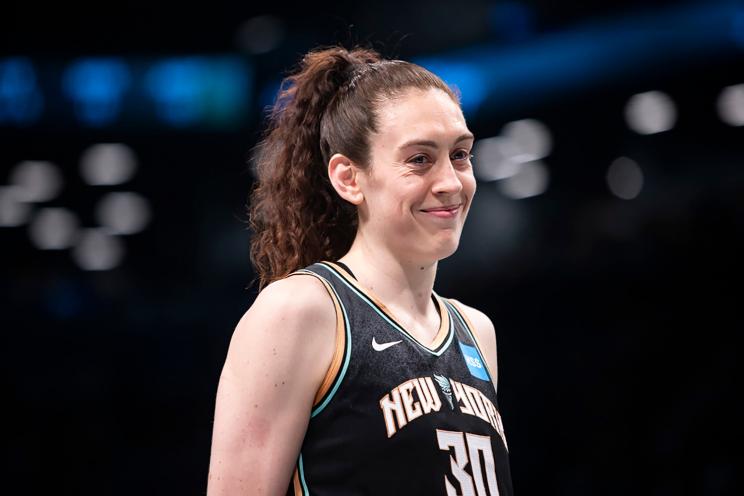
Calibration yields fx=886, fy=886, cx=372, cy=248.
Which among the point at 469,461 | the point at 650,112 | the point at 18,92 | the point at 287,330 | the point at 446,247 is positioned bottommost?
the point at 469,461

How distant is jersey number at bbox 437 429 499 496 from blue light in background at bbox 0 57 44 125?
27.7 feet

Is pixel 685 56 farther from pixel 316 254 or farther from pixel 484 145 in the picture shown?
pixel 316 254

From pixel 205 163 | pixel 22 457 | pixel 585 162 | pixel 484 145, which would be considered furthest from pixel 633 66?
pixel 22 457

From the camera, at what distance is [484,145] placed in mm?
10102

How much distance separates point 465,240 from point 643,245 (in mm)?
2279

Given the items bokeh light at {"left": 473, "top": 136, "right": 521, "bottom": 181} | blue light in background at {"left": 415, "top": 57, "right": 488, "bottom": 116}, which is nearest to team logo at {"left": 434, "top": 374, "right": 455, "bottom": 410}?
blue light in background at {"left": 415, "top": 57, "right": 488, "bottom": 116}

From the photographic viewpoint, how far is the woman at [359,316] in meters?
1.87

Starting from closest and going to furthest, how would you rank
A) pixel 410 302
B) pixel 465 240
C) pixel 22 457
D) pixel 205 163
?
pixel 410 302 < pixel 22 457 < pixel 465 240 < pixel 205 163

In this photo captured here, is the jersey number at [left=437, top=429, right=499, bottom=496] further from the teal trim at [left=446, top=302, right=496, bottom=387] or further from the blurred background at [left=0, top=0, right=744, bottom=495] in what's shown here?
the blurred background at [left=0, top=0, right=744, bottom=495]

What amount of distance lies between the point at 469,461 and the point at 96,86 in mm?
8727

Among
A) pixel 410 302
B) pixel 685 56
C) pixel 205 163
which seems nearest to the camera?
pixel 410 302

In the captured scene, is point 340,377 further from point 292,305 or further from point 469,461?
point 469,461

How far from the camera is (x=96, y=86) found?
9.78m

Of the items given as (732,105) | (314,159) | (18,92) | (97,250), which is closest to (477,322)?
(314,159)
